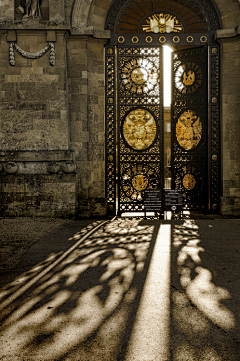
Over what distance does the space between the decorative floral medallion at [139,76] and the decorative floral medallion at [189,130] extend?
136 cm

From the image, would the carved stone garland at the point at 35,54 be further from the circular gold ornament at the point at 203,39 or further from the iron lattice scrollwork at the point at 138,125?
the circular gold ornament at the point at 203,39

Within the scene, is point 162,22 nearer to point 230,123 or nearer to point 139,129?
point 139,129

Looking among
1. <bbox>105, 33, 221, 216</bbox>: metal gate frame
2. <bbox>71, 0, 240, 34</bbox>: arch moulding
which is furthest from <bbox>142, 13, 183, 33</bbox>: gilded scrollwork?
<bbox>71, 0, 240, 34</bbox>: arch moulding

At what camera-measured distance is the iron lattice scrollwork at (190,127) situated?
9.73 meters

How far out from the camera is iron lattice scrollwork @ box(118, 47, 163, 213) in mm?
9680

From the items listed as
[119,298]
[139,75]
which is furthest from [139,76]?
[119,298]

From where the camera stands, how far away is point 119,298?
10.9 feet

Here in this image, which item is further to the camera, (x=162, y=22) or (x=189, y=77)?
(x=162, y=22)

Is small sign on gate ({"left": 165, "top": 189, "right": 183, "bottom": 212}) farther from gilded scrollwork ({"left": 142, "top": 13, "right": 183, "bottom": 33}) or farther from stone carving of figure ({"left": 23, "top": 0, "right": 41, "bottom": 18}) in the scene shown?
stone carving of figure ({"left": 23, "top": 0, "right": 41, "bottom": 18})

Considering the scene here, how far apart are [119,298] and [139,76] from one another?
25.6 feet

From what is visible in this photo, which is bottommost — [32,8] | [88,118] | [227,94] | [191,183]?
[191,183]

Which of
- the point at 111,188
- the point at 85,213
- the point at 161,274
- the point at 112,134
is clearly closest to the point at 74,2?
the point at 112,134

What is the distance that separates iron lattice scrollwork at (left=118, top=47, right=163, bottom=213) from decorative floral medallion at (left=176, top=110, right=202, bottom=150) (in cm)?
68

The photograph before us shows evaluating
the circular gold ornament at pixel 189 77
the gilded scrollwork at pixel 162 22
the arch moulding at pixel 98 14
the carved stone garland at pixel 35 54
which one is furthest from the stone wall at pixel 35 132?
the circular gold ornament at pixel 189 77
